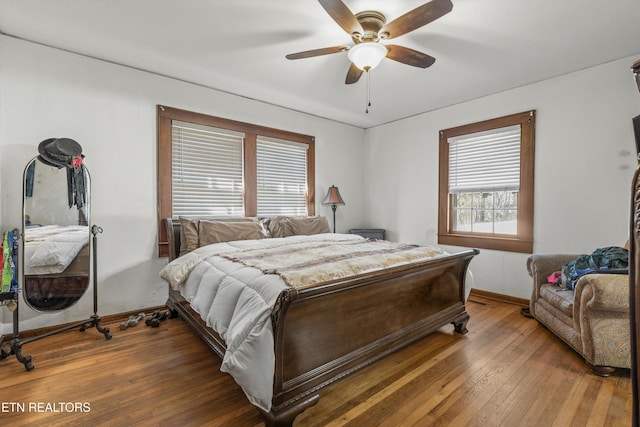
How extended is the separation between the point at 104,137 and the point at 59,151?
0.47 m

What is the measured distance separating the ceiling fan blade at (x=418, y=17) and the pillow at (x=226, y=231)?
7.51ft

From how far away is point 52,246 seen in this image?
106 inches

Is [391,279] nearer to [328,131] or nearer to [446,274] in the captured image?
[446,274]

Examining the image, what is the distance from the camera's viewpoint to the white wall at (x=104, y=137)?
2.62m

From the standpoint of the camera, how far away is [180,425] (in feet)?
5.36

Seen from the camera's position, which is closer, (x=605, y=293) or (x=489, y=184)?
(x=605, y=293)

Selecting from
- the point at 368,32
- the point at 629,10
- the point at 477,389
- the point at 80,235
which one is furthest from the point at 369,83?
the point at 80,235

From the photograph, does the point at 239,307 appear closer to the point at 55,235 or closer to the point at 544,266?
the point at 55,235

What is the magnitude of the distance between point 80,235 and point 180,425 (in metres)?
2.11

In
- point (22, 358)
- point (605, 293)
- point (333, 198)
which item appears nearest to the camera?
point (605, 293)

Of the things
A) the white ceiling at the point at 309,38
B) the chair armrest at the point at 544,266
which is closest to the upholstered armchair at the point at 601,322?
the chair armrest at the point at 544,266

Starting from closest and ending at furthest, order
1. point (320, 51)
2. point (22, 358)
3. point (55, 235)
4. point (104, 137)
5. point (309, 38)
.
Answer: point (22, 358) → point (320, 51) → point (309, 38) → point (55, 235) → point (104, 137)

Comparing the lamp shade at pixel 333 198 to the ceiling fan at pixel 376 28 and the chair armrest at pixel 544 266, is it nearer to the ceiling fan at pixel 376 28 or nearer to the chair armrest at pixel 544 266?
the ceiling fan at pixel 376 28

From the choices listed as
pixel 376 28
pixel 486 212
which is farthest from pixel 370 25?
pixel 486 212
